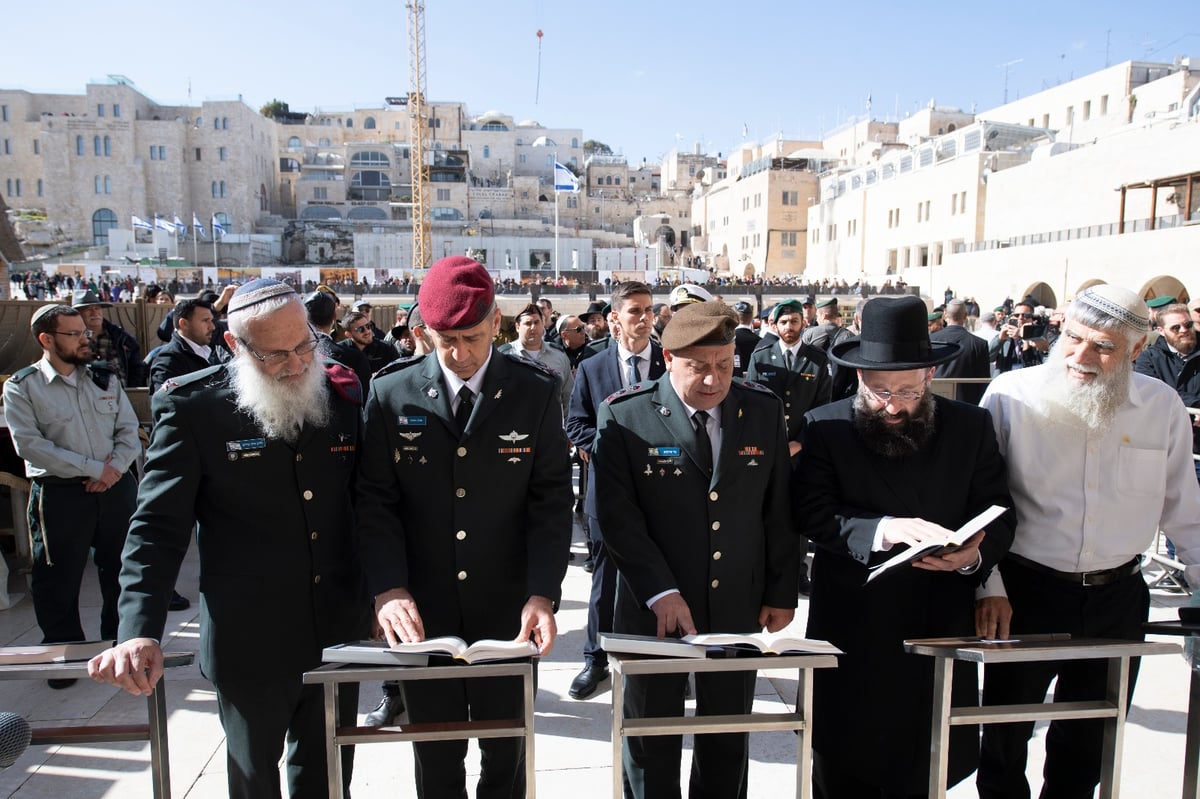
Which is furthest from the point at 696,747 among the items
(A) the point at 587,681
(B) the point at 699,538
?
(A) the point at 587,681

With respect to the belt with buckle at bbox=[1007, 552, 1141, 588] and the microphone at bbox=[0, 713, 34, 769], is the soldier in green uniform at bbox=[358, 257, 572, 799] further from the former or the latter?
the belt with buckle at bbox=[1007, 552, 1141, 588]

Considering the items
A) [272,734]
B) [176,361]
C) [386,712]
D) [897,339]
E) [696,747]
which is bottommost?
[386,712]

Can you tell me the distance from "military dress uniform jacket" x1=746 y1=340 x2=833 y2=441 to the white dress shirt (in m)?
3.14

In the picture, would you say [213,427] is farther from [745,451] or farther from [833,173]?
[833,173]

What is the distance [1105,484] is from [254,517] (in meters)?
2.88

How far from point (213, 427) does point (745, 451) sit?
1753 mm

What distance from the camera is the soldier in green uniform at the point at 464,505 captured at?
2.40 meters

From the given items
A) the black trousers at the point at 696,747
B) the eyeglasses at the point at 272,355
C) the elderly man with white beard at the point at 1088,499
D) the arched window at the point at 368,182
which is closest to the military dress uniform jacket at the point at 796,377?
the elderly man with white beard at the point at 1088,499

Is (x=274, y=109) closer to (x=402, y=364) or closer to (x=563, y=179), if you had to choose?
(x=563, y=179)

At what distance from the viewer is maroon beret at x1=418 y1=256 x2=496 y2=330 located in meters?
2.28

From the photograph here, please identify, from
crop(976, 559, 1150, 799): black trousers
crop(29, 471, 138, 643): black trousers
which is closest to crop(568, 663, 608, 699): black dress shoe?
crop(976, 559, 1150, 799): black trousers

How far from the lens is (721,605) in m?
2.61

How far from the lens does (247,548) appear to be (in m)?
2.32

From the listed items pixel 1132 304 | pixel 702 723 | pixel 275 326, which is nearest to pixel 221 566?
pixel 275 326
